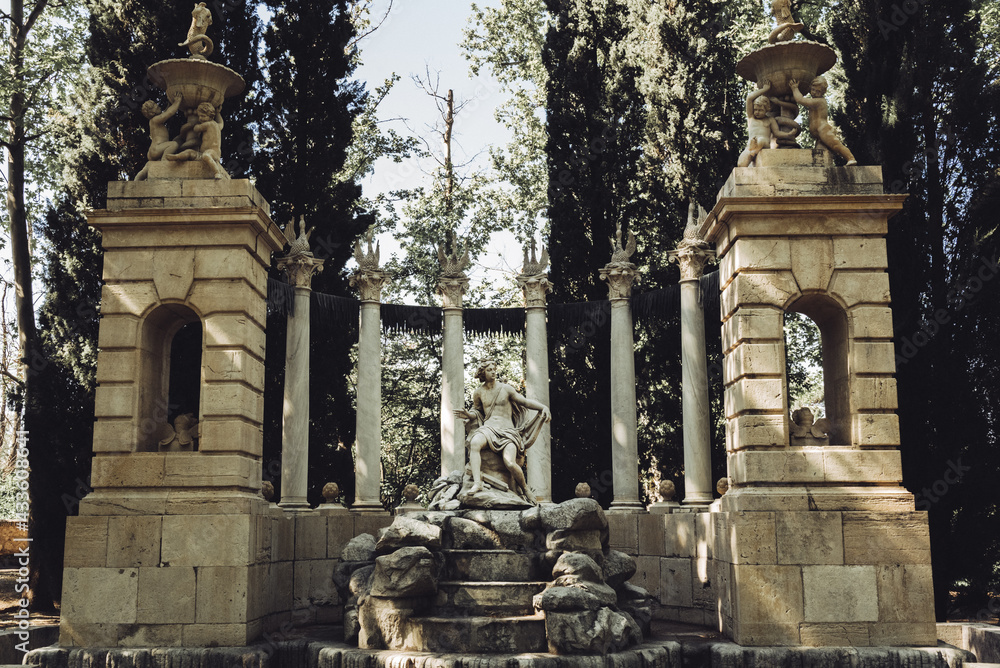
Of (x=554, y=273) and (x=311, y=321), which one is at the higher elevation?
(x=554, y=273)

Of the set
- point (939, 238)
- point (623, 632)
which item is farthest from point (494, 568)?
point (939, 238)

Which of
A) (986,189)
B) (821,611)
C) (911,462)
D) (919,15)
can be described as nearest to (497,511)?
(821,611)

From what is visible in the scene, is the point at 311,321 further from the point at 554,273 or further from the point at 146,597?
the point at 146,597

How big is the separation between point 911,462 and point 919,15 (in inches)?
387

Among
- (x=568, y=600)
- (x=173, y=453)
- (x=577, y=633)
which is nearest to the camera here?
(x=577, y=633)

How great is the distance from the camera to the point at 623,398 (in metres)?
20.8

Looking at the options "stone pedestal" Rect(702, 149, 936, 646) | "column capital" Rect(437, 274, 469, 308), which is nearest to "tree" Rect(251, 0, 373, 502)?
"column capital" Rect(437, 274, 469, 308)

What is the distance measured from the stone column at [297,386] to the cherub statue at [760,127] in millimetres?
10500

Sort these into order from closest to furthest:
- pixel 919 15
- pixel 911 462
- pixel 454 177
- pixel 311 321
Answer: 1. pixel 911 462
2. pixel 919 15
3. pixel 311 321
4. pixel 454 177

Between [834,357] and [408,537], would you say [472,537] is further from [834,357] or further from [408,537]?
[834,357]

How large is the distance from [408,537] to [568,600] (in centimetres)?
285

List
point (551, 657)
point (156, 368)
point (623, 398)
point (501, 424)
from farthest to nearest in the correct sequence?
1. point (623, 398)
2. point (501, 424)
3. point (156, 368)
4. point (551, 657)

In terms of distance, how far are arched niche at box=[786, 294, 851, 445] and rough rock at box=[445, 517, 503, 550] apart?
5.81m

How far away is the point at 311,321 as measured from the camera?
22.6 m
